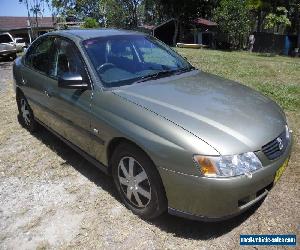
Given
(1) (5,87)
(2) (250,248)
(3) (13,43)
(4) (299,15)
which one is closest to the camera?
(2) (250,248)

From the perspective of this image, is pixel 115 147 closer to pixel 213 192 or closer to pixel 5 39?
pixel 213 192

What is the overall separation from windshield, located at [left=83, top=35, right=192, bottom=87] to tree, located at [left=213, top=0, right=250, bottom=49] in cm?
3353

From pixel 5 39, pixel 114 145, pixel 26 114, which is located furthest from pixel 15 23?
pixel 114 145

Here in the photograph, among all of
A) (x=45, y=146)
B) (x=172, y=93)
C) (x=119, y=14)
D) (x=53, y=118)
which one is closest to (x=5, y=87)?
(x=45, y=146)

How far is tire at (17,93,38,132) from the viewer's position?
19.5ft

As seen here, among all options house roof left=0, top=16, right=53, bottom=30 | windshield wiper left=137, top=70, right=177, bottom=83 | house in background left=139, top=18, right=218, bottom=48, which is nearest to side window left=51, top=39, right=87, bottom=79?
windshield wiper left=137, top=70, right=177, bottom=83

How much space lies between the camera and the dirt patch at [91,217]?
341 cm

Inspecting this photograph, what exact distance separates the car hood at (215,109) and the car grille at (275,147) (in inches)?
1.8

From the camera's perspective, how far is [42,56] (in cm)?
527

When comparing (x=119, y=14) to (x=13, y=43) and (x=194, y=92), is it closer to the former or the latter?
(x=13, y=43)

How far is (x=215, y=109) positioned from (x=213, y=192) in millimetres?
870

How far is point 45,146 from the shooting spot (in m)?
5.60

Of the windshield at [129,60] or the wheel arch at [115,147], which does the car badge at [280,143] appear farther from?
the windshield at [129,60]

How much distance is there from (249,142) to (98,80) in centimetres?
173
